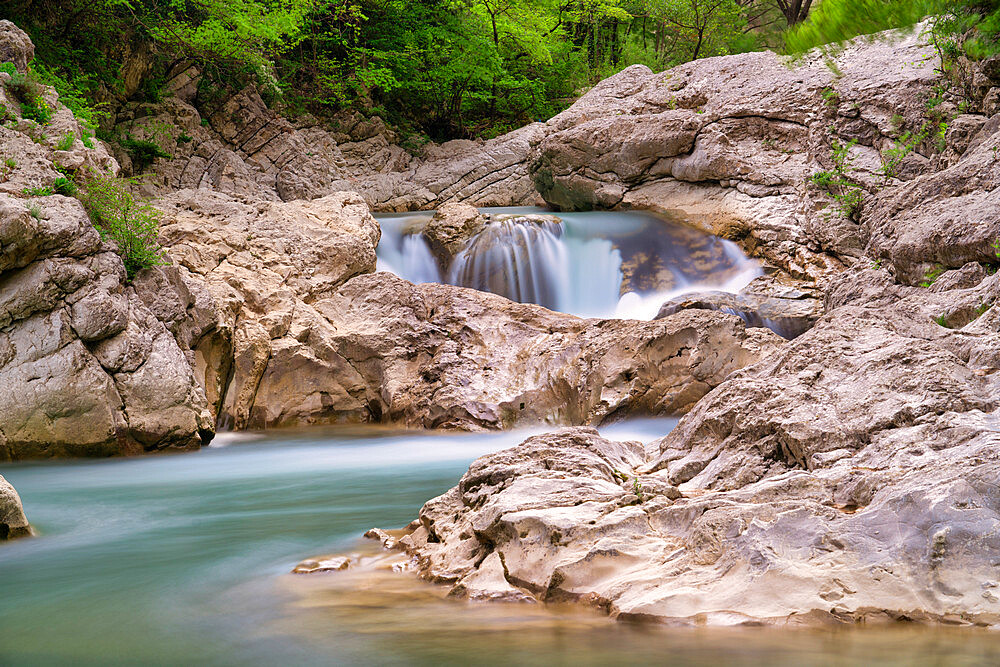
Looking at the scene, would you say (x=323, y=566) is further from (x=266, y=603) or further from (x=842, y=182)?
(x=842, y=182)

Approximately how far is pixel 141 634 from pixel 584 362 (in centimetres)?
627

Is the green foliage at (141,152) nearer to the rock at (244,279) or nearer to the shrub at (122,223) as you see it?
the rock at (244,279)

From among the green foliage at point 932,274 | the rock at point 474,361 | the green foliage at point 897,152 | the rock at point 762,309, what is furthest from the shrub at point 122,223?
the green foliage at point 897,152

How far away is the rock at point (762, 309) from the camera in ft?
34.3

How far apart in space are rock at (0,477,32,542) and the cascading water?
26.7ft

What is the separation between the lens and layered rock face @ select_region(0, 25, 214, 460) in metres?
7.53

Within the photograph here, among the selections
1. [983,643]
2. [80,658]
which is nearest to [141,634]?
[80,658]

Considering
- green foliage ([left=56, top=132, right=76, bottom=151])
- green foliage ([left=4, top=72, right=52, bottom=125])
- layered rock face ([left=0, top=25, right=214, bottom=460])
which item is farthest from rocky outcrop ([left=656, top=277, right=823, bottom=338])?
green foliage ([left=4, top=72, right=52, bottom=125])

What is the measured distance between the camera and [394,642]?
312 cm

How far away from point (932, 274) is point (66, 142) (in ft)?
29.2

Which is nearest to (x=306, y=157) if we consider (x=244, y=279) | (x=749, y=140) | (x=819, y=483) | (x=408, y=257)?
(x=408, y=257)

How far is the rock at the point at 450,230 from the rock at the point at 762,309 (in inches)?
150

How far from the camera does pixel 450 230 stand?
12.9 metres

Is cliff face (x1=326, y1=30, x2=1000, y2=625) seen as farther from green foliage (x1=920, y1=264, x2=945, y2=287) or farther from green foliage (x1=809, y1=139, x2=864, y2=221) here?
green foliage (x1=809, y1=139, x2=864, y2=221)
